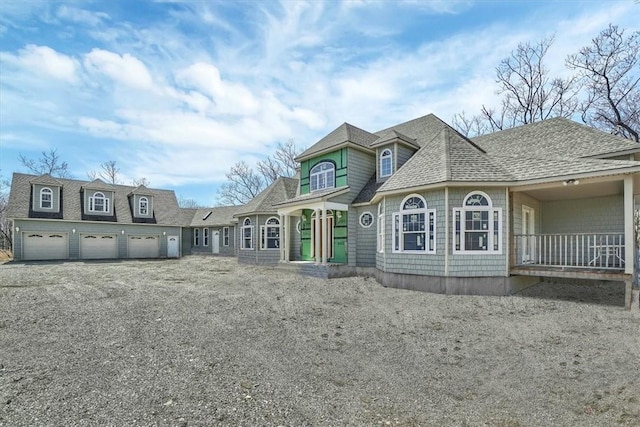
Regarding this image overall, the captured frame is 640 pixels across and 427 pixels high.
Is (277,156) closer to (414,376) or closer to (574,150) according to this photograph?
(574,150)

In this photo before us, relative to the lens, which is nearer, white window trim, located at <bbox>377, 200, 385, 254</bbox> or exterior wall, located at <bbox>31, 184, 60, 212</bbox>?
white window trim, located at <bbox>377, 200, 385, 254</bbox>

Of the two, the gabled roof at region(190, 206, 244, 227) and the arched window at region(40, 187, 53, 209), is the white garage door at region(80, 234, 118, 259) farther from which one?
the gabled roof at region(190, 206, 244, 227)

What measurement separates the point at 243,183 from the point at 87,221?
65.5 ft

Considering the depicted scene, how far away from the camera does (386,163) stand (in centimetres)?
1360

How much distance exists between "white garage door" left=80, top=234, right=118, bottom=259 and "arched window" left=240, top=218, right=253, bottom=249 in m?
10.4

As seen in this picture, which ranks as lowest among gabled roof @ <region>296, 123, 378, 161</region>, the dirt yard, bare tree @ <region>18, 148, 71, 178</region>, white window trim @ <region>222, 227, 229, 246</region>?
→ the dirt yard

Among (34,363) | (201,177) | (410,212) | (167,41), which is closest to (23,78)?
(167,41)

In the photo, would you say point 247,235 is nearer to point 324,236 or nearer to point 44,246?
point 324,236

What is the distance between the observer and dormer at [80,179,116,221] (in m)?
22.0

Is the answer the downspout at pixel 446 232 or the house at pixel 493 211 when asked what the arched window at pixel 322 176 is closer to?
the house at pixel 493 211

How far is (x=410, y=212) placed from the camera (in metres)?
10.2

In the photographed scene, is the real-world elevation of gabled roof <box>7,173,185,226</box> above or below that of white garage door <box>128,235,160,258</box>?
above

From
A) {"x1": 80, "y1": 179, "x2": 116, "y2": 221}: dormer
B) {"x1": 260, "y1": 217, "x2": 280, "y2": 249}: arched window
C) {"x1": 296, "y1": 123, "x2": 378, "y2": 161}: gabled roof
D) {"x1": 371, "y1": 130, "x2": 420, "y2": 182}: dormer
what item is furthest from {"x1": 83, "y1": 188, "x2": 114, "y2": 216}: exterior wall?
{"x1": 371, "y1": 130, "x2": 420, "y2": 182}: dormer

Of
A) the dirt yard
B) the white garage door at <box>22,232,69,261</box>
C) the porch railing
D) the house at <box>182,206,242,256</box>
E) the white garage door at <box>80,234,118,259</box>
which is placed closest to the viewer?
the dirt yard
